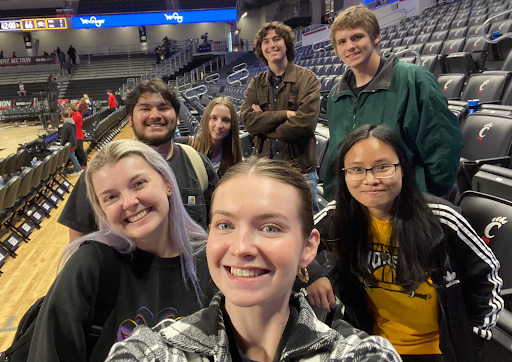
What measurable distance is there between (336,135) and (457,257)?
0.83m

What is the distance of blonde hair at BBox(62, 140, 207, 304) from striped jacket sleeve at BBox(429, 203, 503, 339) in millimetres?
797

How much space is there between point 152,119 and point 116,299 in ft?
2.69

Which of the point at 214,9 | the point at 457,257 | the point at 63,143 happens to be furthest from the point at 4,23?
the point at 457,257

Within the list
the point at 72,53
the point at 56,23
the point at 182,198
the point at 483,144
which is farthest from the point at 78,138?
the point at 56,23

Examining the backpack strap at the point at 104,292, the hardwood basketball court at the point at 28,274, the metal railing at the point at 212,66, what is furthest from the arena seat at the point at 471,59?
the metal railing at the point at 212,66

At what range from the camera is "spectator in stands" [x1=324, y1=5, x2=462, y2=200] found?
1.60m

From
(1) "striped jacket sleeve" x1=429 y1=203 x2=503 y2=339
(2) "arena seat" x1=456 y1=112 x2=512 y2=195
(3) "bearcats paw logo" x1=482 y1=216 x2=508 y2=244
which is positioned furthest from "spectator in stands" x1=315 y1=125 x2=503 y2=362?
(2) "arena seat" x1=456 y1=112 x2=512 y2=195

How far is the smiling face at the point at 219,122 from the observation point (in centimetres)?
230

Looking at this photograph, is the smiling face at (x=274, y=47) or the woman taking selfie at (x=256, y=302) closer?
the woman taking selfie at (x=256, y=302)

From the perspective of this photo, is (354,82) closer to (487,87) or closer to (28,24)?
(487,87)

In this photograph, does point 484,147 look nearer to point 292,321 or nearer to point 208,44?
point 292,321

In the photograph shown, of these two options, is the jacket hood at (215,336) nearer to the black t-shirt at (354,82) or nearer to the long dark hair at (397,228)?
the long dark hair at (397,228)

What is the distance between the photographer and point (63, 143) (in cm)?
693

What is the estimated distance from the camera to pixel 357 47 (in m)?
1.75
